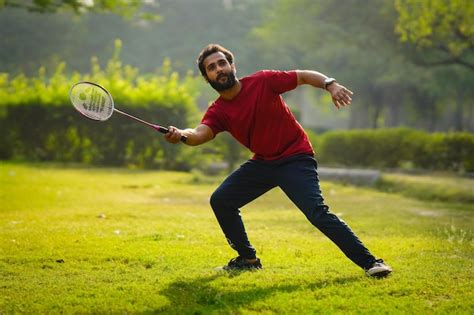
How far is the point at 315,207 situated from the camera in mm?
5266

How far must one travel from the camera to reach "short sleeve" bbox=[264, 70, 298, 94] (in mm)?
5562

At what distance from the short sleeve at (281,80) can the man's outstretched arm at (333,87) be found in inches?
2.4

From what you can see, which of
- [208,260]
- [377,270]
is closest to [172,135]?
[208,260]

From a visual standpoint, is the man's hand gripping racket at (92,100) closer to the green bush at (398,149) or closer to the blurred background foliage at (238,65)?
the blurred background foliage at (238,65)

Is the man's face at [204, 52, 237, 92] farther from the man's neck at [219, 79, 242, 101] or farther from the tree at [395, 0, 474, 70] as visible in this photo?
the tree at [395, 0, 474, 70]

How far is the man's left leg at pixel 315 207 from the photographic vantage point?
17.1 feet

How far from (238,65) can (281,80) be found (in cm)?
5089

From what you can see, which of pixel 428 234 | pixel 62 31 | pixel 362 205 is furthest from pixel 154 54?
pixel 428 234

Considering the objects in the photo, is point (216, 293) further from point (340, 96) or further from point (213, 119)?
point (340, 96)

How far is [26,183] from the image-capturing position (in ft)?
47.1

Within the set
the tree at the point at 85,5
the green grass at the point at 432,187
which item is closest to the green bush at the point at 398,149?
the green grass at the point at 432,187

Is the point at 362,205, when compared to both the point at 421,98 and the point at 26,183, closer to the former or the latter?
the point at 26,183

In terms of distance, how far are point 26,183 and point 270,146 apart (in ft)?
33.1

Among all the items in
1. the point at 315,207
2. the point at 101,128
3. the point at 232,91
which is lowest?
the point at 101,128
